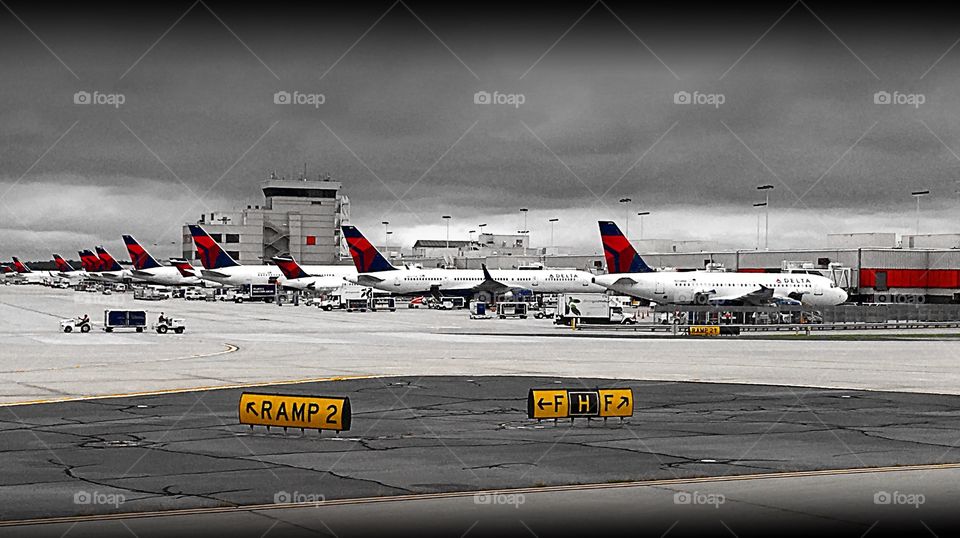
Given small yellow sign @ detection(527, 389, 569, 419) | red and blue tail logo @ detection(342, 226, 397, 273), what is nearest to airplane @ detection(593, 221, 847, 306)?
red and blue tail logo @ detection(342, 226, 397, 273)

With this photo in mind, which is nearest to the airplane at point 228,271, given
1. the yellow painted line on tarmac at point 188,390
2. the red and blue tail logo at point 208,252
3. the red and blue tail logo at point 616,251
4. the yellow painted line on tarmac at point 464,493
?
the red and blue tail logo at point 208,252

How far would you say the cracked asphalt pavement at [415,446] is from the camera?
17094mm

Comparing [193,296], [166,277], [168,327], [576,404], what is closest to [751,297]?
[168,327]

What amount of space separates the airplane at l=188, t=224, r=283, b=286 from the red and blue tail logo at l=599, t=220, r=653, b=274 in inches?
2836

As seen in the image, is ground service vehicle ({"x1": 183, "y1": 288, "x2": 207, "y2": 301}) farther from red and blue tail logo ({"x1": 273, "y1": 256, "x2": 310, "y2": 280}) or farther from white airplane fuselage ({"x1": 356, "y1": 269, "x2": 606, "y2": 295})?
white airplane fuselage ({"x1": 356, "y1": 269, "x2": 606, "y2": 295})

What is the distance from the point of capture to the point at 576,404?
2534 centimetres

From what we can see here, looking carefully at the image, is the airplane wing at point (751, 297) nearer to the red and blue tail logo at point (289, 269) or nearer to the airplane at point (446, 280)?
the airplane at point (446, 280)

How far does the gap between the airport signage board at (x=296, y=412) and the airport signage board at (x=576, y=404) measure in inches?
185

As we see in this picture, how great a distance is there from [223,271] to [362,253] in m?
42.0

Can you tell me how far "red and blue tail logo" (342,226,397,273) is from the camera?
425 ft

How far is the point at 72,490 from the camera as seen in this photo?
1662 centimetres

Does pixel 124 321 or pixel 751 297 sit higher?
pixel 751 297

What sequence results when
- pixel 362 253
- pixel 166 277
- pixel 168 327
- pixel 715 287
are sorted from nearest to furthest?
1. pixel 168 327
2. pixel 715 287
3. pixel 362 253
4. pixel 166 277

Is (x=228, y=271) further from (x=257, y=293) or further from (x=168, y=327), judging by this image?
(x=168, y=327)
